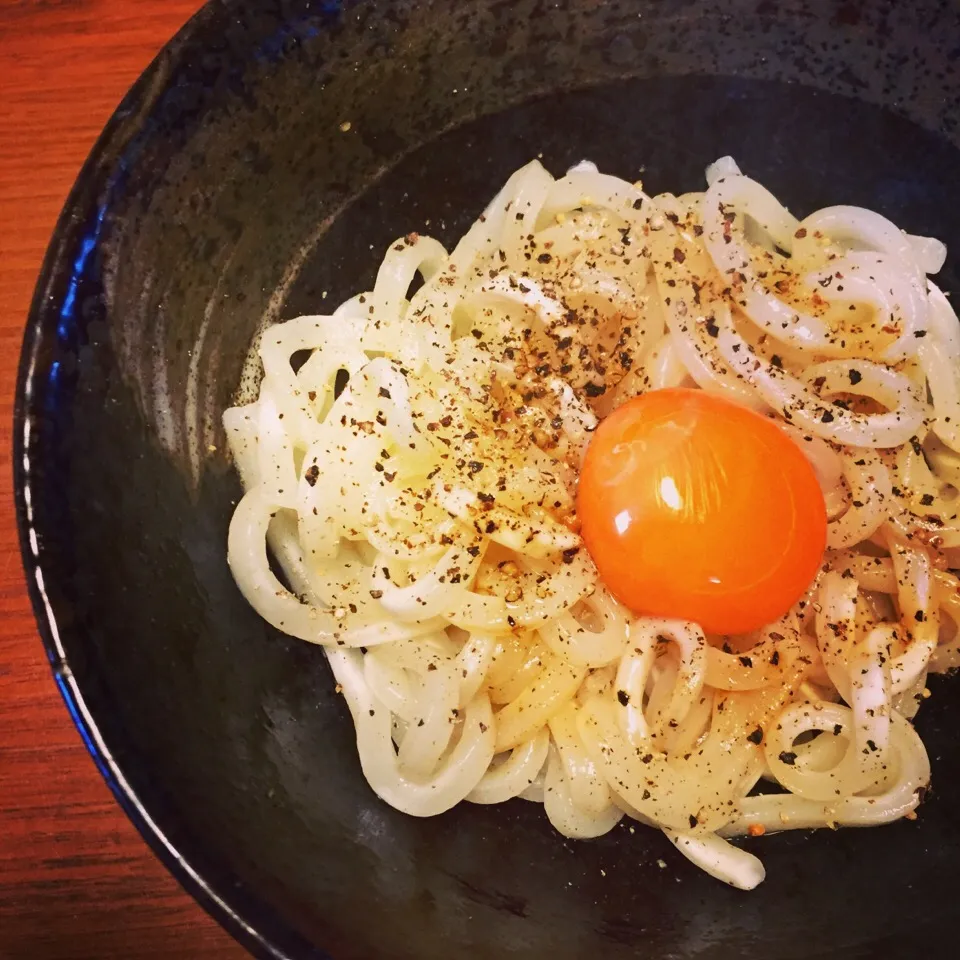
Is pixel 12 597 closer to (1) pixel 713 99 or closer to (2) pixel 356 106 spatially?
(2) pixel 356 106

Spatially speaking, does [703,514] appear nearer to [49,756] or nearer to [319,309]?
[319,309]

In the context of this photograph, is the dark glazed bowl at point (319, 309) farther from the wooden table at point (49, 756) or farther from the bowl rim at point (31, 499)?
the wooden table at point (49, 756)

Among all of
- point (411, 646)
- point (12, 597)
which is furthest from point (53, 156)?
point (411, 646)

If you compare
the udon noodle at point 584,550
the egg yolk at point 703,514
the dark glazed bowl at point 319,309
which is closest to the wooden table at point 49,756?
the dark glazed bowl at point 319,309

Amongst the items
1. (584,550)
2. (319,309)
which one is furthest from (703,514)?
(319,309)

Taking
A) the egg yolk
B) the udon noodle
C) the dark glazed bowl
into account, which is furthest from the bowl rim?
the egg yolk

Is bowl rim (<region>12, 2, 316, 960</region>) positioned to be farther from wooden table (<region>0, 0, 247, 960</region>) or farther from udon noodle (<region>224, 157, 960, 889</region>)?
wooden table (<region>0, 0, 247, 960</region>)

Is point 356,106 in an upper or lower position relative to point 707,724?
upper
